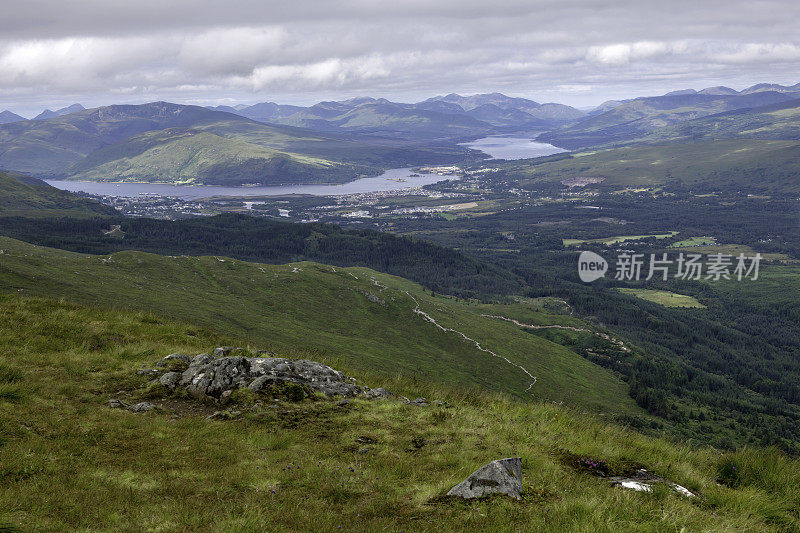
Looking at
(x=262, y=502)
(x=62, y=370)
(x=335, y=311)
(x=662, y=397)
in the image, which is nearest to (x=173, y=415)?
(x=62, y=370)

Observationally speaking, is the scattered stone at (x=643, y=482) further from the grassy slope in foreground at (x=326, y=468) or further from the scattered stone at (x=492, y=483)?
the scattered stone at (x=492, y=483)

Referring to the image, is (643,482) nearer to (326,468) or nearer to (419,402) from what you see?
(326,468)

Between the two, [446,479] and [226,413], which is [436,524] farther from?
[226,413]

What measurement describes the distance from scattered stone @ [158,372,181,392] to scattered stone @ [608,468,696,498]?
55.4 feet

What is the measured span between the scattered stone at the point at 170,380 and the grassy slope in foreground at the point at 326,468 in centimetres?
117

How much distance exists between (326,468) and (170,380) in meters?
10.1

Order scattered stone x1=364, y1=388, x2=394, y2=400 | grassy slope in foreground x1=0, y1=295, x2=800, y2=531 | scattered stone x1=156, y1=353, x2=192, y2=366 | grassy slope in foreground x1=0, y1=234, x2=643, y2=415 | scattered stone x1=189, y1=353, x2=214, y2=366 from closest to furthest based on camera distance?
grassy slope in foreground x1=0, y1=295, x2=800, y2=531
scattered stone x1=364, y1=388, x2=394, y2=400
scattered stone x1=189, y1=353, x2=214, y2=366
scattered stone x1=156, y1=353, x2=192, y2=366
grassy slope in foreground x1=0, y1=234, x2=643, y2=415

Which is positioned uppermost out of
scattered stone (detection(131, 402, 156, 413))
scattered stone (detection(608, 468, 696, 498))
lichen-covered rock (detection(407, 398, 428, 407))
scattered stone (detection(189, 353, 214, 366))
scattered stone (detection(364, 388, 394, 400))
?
scattered stone (detection(189, 353, 214, 366))

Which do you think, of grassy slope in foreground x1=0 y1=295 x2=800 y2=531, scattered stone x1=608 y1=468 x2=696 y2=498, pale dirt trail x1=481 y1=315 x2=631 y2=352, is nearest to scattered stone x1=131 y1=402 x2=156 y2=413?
grassy slope in foreground x1=0 y1=295 x2=800 y2=531

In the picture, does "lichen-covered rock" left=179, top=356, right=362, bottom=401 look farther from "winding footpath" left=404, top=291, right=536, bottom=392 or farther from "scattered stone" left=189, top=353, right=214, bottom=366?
"winding footpath" left=404, top=291, right=536, bottom=392

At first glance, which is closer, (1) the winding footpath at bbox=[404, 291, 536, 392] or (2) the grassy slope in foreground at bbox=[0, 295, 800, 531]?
(2) the grassy slope in foreground at bbox=[0, 295, 800, 531]

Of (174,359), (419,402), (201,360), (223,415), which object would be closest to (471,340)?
(419,402)

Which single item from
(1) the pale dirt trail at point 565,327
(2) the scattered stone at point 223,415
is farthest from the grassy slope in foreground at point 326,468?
(1) the pale dirt trail at point 565,327

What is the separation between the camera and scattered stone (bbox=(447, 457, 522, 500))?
1063cm
